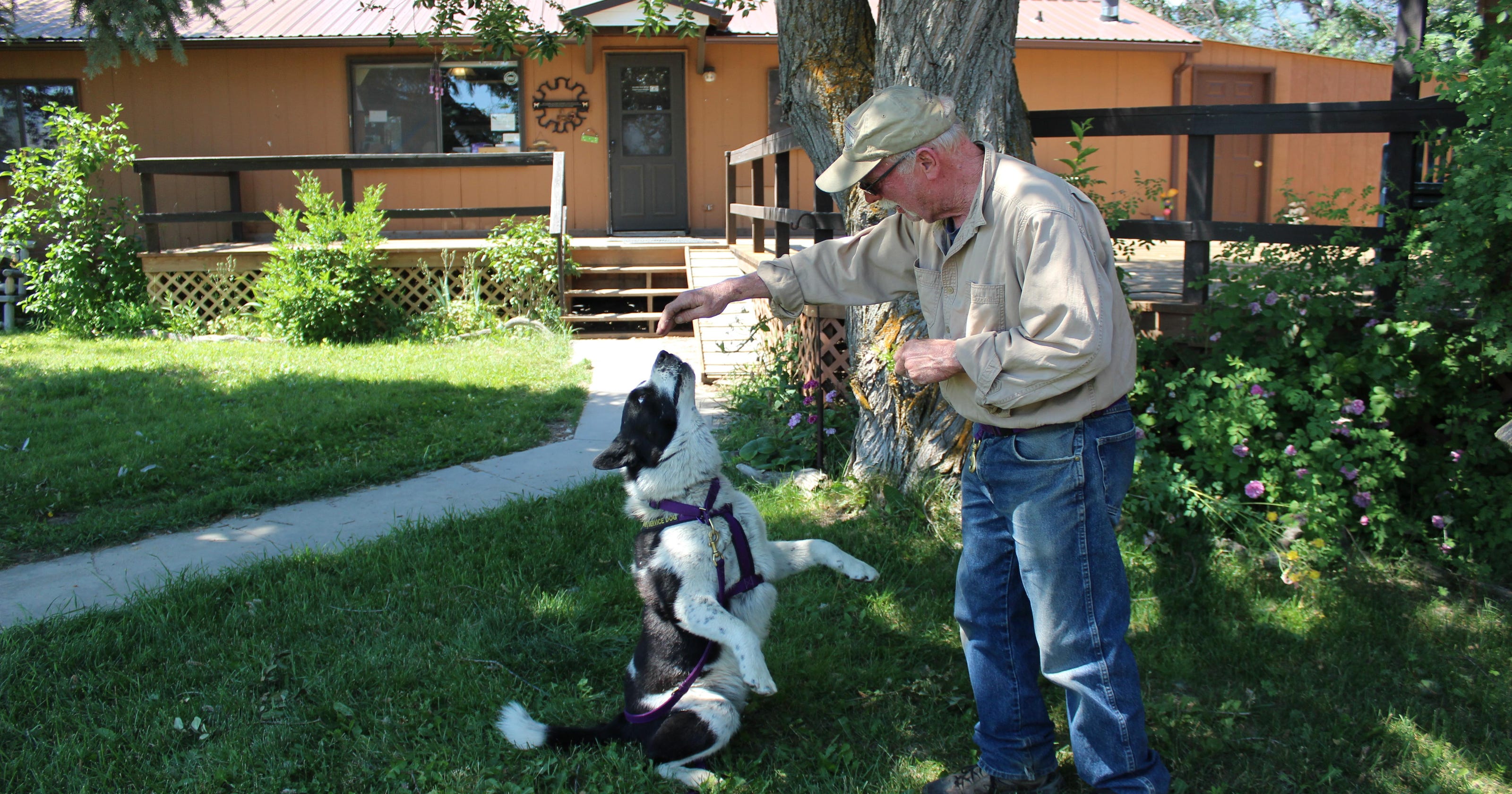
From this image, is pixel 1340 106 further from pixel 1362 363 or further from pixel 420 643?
pixel 420 643

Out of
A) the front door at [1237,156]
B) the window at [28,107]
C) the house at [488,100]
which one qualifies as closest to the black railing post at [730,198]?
the house at [488,100]

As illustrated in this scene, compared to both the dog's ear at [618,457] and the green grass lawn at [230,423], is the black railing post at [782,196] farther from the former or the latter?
the dog's ear at [618,457]

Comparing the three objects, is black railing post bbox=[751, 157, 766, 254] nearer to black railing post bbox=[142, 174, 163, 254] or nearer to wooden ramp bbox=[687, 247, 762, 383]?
wooden ramp bbox=[687, 247, 762, 383]

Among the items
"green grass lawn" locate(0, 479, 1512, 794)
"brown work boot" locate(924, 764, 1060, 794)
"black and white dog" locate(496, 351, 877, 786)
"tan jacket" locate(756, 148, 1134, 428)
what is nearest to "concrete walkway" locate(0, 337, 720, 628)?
A: "green grass lawn" locate(0, 479, 1512, 794)

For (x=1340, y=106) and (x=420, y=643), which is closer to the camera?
(x=420, y=643)

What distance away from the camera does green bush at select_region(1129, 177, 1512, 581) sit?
396 cm

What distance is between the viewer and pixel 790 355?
661cm

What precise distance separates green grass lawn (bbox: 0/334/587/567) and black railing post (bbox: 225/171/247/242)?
3.62 m

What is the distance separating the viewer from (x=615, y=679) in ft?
11.4

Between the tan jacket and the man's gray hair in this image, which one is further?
the man's gray hair

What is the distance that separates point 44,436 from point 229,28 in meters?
8.74

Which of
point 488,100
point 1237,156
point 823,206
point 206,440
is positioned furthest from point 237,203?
point 1237,156

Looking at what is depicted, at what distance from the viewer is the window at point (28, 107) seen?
1362 cm

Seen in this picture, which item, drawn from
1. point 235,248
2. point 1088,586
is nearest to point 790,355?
point 1088,586
